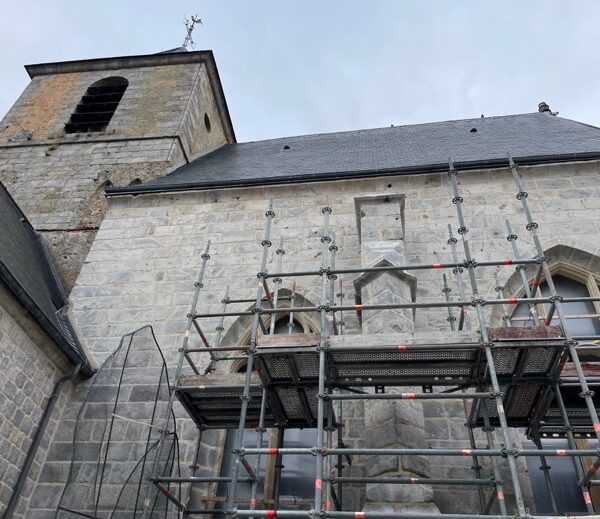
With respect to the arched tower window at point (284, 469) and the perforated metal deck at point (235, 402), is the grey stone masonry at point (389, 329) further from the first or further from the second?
the arched tower window at point (284, 469)

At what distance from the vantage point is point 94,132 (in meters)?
11.8

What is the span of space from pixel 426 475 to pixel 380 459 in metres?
0.35

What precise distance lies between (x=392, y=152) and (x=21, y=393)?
6641mm

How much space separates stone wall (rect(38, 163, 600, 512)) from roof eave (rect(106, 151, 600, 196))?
3.5 inches

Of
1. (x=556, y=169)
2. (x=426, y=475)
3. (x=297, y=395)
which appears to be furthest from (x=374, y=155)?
(x=426, y=475)

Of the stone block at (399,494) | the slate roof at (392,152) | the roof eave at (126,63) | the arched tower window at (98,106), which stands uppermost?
the roof eave at (126,63)

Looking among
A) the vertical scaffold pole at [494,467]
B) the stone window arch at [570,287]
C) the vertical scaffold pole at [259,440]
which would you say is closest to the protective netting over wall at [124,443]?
the vertical scaffold pole at [259,440]

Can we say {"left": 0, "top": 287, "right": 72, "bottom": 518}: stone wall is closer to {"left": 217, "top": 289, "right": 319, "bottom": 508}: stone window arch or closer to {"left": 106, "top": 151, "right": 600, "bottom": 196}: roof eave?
{"left": 217, "top": 289, "right": 319, "bottom": 508}: stone window arch

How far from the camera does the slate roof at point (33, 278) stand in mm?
5602

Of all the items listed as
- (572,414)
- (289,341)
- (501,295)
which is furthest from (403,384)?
(501,295)

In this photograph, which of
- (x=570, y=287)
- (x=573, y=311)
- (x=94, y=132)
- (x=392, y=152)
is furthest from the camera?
(x=94, y=132)

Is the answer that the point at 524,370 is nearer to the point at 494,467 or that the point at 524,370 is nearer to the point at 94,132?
the point at 494,467

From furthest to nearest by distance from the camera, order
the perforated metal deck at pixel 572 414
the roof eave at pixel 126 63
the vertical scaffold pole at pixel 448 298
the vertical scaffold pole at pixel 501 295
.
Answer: the roof eave at pixel 126 63, the vertical scaffold pole at pixel 448 298, the vertical scaffold pole at pixel 501 295, the perforated metal deck at pixel 572 414

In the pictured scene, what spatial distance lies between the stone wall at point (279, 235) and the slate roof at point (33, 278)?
1.08 ft
